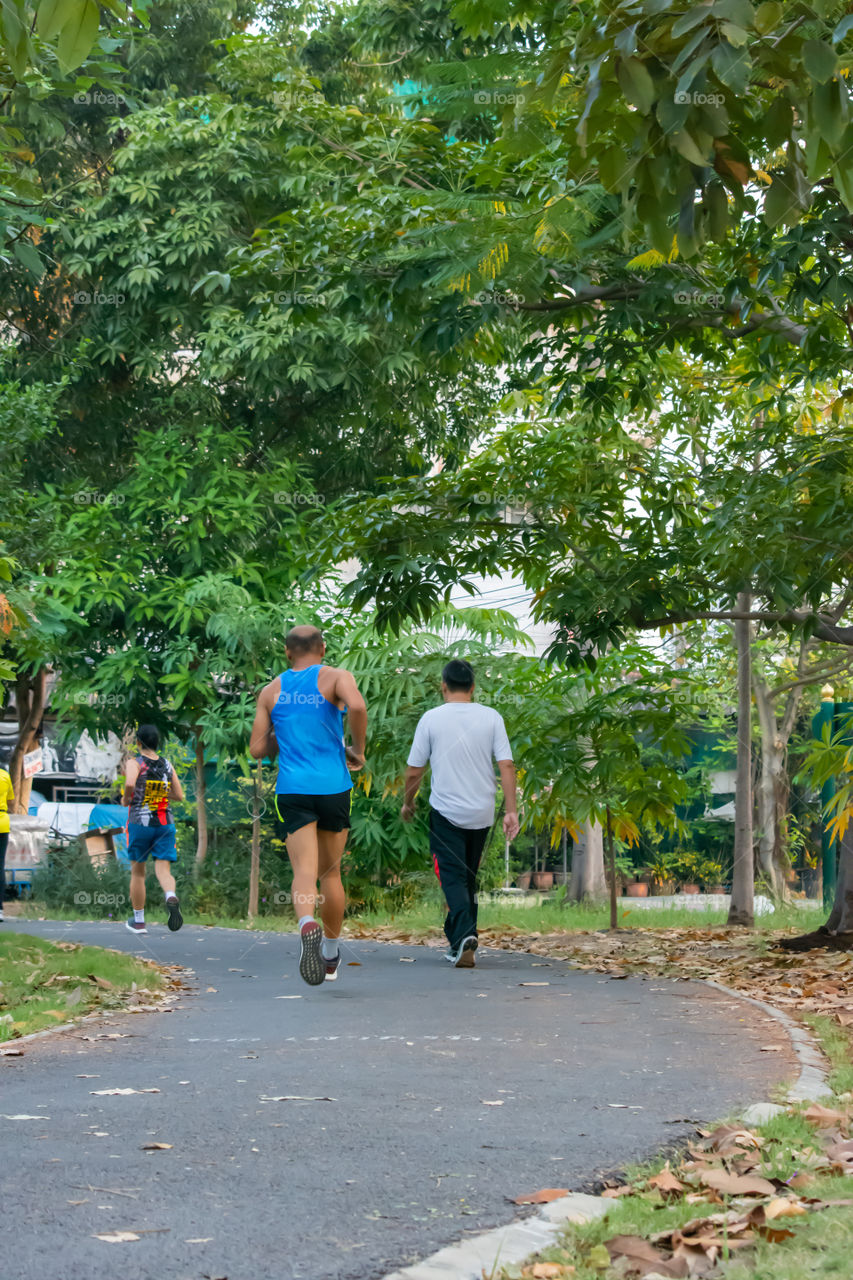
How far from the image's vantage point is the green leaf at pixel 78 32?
2.96 m

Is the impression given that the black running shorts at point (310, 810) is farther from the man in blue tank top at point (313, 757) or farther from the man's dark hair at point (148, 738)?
the man's dark hair at point (148, 738)

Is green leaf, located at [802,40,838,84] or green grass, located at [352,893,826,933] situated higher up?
green leaf, located at [802,40,838,84]

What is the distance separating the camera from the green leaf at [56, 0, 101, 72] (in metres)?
2.96

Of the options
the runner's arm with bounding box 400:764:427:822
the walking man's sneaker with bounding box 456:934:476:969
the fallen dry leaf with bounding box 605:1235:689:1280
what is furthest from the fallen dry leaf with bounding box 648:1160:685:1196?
the walking man's sneaker with bounding box 456:934:476:969

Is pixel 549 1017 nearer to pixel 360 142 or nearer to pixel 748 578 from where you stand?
pixel 748 578

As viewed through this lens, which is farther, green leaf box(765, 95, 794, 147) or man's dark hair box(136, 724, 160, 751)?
man's dark hair box(136, 724, 160, 751)

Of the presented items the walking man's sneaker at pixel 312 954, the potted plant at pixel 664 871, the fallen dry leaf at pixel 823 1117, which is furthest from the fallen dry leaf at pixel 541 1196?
the potted plant at pixel 664 871
